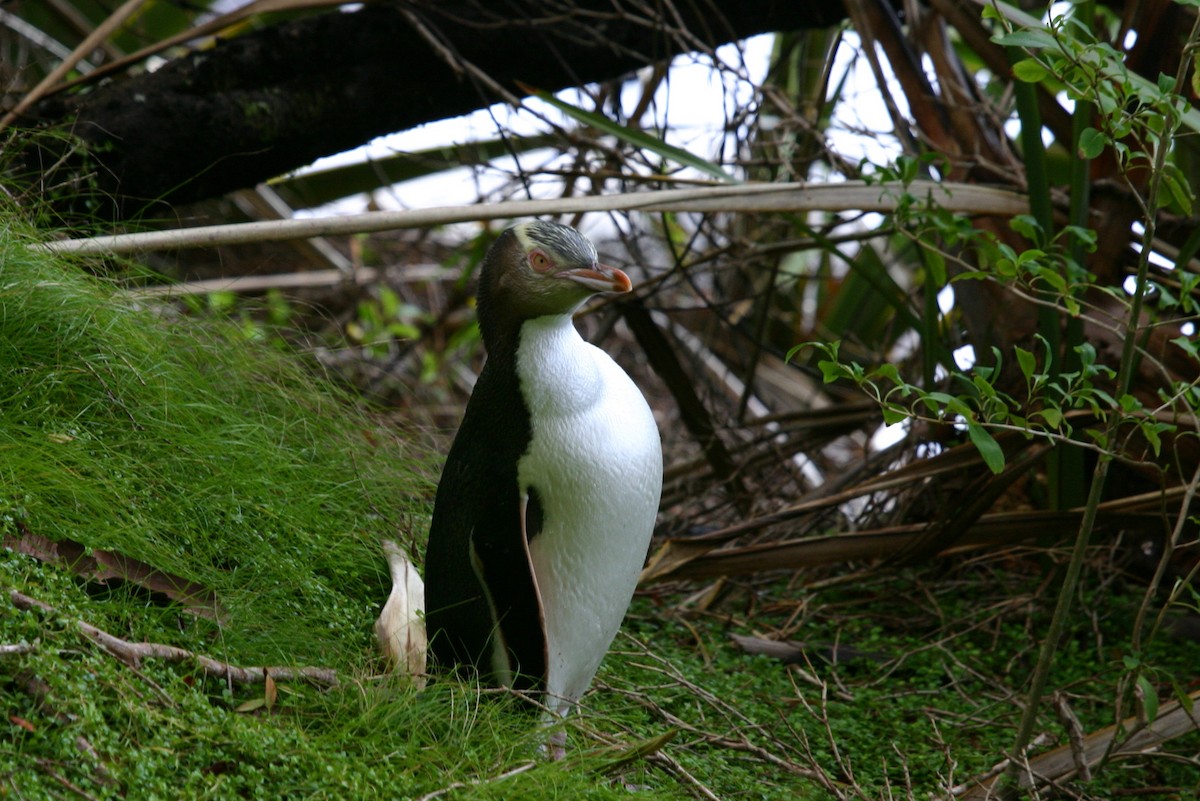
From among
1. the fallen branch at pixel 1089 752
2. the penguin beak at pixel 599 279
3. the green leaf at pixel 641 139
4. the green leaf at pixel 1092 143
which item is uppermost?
the green leaf at pixel 641 139

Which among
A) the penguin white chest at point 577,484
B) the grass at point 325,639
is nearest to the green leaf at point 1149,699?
the grass at point 325,639

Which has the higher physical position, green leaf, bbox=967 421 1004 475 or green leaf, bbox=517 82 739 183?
green leaf, bbox=517 82 739 183

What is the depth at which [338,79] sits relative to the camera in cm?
265

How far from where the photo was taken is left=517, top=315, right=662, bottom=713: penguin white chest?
1.56 meters

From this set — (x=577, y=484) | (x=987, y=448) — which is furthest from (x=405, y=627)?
(x=987, y=448)

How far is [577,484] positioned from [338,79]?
1453mm

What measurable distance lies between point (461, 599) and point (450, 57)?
1370 mm

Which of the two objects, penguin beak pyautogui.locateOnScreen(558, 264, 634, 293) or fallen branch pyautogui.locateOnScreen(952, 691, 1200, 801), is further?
fallen branch pyautogui.locateOnScreen(952, 691, 1200, 801)

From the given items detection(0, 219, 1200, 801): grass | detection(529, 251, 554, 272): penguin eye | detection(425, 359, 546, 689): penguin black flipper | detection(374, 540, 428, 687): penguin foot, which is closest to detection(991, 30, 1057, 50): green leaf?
detection(529, 251, 554, 272): penguin eye

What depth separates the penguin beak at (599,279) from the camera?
59.4 inches

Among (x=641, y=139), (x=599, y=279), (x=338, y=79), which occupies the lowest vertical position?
(x=599, y=279)

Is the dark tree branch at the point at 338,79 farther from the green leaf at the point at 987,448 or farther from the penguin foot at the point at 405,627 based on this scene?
the green leaf at the point at 987,448

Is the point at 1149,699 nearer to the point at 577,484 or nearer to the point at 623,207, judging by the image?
the point at 577,484

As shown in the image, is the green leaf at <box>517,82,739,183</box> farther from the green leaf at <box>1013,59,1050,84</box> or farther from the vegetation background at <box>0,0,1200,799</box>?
the green leaf at <box>1013,59,1050,84</box>
